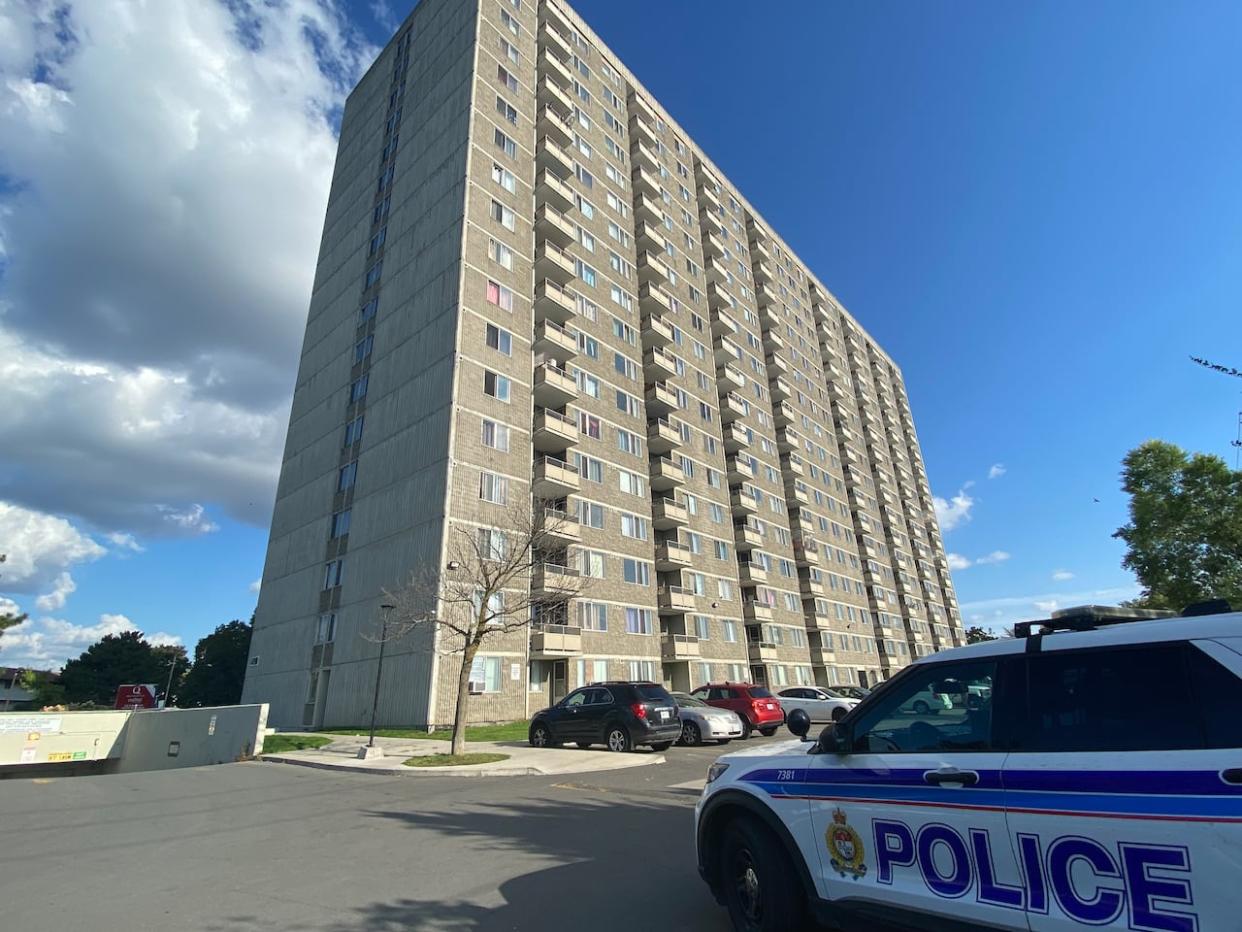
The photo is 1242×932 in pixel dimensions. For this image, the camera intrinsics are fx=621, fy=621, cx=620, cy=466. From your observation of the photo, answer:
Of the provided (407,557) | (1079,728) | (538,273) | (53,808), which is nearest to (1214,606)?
(1079,728)

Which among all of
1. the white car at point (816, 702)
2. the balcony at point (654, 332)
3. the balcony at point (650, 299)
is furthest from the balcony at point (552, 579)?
the balcony at point (650, 299)

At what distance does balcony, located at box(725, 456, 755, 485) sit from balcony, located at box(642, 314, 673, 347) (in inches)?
419

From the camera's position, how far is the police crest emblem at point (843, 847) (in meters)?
3.64

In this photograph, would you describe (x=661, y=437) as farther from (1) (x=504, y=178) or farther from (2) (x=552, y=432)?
(1) (x=504, y=178)

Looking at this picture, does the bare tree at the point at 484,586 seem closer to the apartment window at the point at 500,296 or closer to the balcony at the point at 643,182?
the apartment window at the point at 500,296

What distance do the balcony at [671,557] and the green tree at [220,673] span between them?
4758cm

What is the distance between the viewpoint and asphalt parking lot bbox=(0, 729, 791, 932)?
489cm

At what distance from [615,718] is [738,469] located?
3343 centimetres

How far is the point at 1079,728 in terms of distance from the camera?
10.2ft

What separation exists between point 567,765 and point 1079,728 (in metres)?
11.8

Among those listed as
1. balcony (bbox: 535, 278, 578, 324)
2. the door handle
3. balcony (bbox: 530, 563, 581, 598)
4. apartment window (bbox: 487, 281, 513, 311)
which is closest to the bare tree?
balcony (bbox: 530, 563, 581, 598)


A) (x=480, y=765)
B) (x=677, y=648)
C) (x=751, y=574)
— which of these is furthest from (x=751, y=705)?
(x=751, y=574)

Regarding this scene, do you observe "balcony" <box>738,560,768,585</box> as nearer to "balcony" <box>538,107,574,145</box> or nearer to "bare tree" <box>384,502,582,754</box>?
"bare tree" <box>384,502,582,754</box>

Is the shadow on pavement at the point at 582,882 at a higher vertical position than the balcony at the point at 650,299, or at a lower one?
lower
